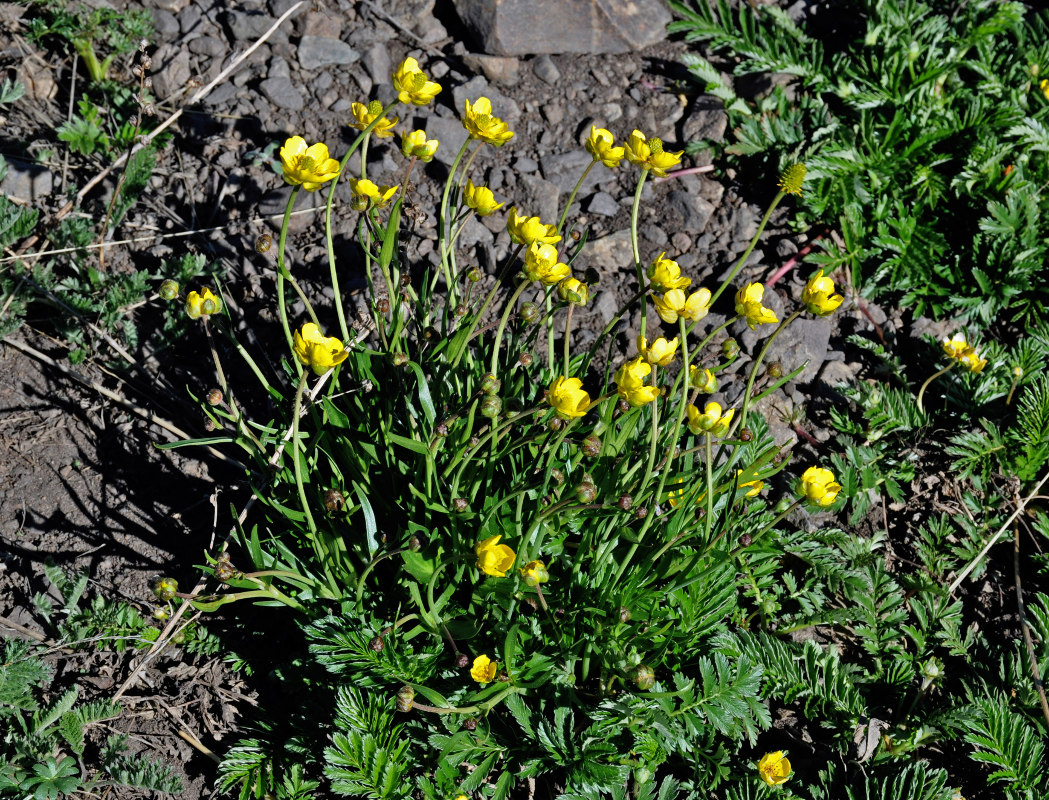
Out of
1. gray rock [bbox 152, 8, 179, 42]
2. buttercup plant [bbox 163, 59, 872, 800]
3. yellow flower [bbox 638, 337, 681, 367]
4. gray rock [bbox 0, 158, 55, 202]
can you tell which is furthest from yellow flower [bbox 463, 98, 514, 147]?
gray rock [bbox 152, 8, 179, 42]

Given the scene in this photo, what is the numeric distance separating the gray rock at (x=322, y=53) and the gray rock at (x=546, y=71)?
2.44ft

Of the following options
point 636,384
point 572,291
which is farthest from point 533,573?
point 572,291

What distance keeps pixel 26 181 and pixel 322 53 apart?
4.06 ft

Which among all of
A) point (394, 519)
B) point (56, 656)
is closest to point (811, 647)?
point (394, 519)

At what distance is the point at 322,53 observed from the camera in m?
3.60

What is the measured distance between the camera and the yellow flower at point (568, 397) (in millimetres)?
1790

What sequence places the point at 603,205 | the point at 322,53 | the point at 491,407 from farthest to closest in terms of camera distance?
1. the point at 322,53
2. the point at 603,205
3. the point at 491,407

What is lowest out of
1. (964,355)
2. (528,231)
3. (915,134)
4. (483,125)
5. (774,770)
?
(774,770)

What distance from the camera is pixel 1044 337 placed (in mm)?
3070

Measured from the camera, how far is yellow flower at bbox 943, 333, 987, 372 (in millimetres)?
2936

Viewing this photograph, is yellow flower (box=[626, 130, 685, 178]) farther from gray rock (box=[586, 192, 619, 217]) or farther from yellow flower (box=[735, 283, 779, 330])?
gray rock (box=[586, 192, 619, 217])

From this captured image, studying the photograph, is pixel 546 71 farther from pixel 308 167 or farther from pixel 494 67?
pixel 308 167

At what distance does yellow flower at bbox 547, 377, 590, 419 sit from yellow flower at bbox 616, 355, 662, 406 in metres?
0.09

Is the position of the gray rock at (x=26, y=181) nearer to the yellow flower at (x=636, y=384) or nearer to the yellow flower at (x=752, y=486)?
the yellow flower at (x=636, y=384)
